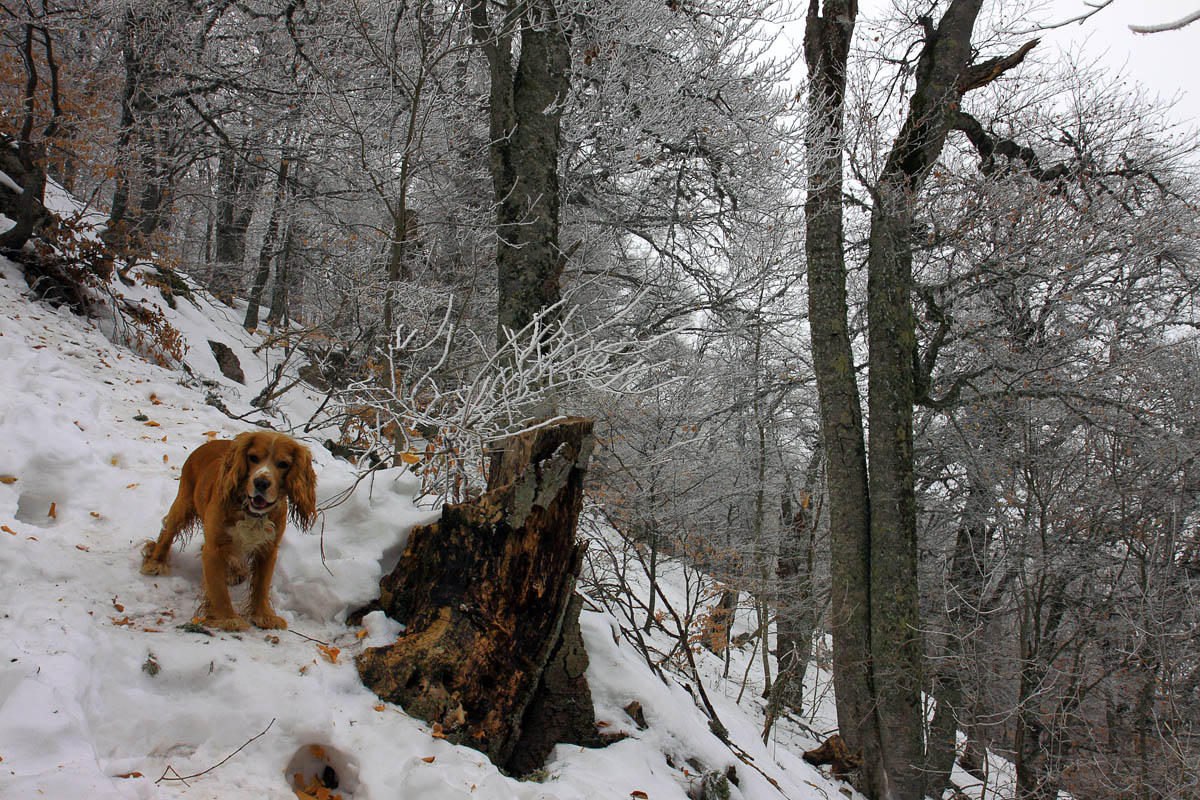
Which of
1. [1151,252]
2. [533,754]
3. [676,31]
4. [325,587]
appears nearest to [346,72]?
[676,31]

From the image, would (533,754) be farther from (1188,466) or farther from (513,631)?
(1188,466)

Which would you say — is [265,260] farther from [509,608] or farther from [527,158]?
[509,608]

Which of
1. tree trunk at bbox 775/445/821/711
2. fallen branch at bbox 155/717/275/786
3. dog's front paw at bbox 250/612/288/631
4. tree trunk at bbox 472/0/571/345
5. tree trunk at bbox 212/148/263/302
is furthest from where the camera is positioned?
tree trunk at bbox 212/148/263/302

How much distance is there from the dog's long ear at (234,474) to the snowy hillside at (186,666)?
46 centimetres

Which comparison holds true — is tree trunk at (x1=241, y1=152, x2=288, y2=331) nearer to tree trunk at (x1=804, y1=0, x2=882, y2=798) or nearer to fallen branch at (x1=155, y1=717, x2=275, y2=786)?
tree trunk at (x1=804, y1=0, x2=882, y2=798)

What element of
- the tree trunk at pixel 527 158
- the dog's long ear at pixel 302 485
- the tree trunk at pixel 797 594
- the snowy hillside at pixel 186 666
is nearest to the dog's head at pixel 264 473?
the dog's long ear at pixel 302 485

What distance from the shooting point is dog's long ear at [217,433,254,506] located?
8.48 ft

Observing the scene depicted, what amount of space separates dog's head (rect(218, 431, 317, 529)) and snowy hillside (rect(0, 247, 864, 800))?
326mm

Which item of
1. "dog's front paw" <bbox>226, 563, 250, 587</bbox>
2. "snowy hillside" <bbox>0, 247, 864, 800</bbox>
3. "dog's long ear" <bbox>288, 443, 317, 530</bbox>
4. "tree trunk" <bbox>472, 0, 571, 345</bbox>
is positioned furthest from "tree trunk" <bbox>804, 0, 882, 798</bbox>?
"dog's front paw" <bbox>226, 563, 250, 587</bbox>

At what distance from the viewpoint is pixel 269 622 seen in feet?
8.82

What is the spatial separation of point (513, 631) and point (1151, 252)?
319 inches

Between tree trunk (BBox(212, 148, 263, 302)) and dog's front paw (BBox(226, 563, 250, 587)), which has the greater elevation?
tree trunk (BBox(212, 148, 263, 302))

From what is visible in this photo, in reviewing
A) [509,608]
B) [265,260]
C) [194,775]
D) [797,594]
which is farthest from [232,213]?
[194,775]

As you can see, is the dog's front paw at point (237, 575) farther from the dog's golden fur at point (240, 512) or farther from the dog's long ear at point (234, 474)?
the dog's long ear at point (234, 474)
